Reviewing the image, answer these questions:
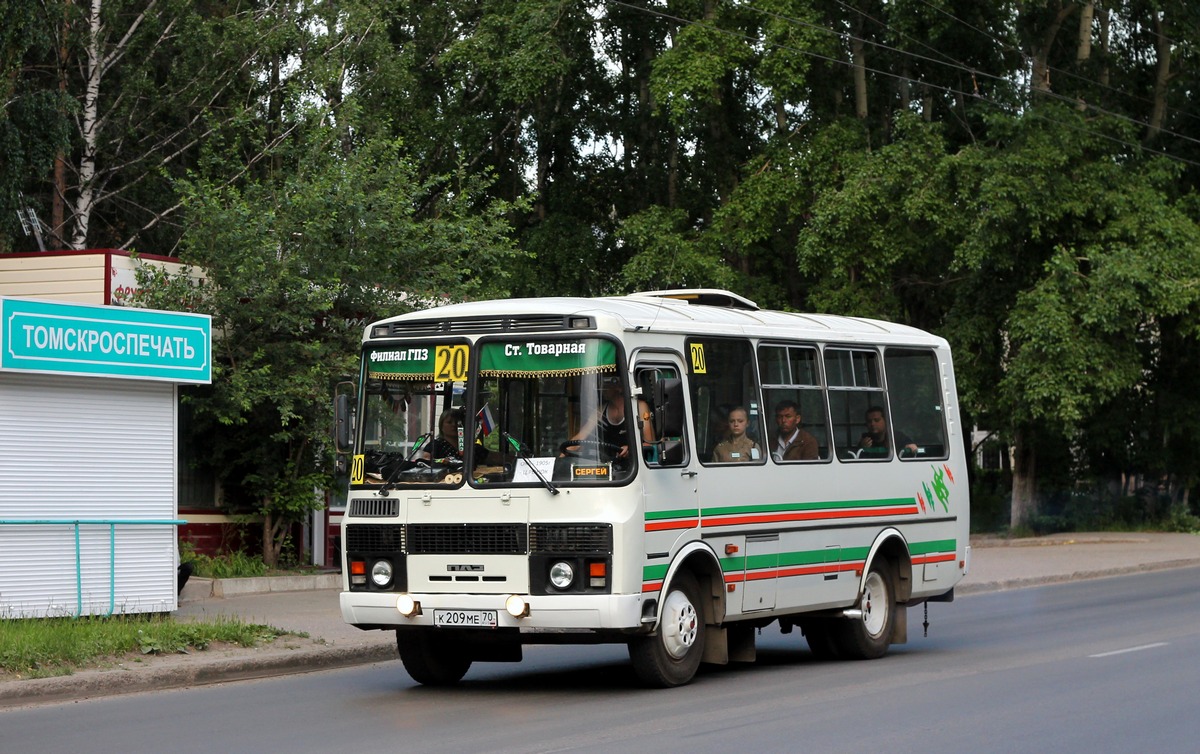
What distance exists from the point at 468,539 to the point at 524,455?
28.7 inches

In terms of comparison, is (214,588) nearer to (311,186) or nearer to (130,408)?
(130,408)

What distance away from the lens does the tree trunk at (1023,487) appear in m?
38.9

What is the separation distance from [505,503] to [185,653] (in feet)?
13.4

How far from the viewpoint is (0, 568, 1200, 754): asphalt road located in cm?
962

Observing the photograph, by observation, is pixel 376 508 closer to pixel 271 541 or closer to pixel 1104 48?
pixel 271 541

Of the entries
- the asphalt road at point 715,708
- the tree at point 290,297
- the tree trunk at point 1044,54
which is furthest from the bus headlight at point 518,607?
the tree trunk at point 1044,54

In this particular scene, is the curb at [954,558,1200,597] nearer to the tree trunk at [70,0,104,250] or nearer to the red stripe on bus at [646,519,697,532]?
the red stripe on bus at [646,519,697,532]

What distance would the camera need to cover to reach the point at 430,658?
505 inches

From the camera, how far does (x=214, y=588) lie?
20625 millimetres

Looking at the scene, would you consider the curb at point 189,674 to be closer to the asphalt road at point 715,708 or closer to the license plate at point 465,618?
the asphalt road at point 715,708

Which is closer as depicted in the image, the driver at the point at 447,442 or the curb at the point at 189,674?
the driver at the point at 447,442

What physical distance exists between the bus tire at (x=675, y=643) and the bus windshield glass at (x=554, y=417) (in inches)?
46.0

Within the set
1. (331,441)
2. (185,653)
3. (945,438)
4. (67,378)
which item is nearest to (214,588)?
(331,441)

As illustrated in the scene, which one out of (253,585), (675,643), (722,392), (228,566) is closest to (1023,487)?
(228,566)
